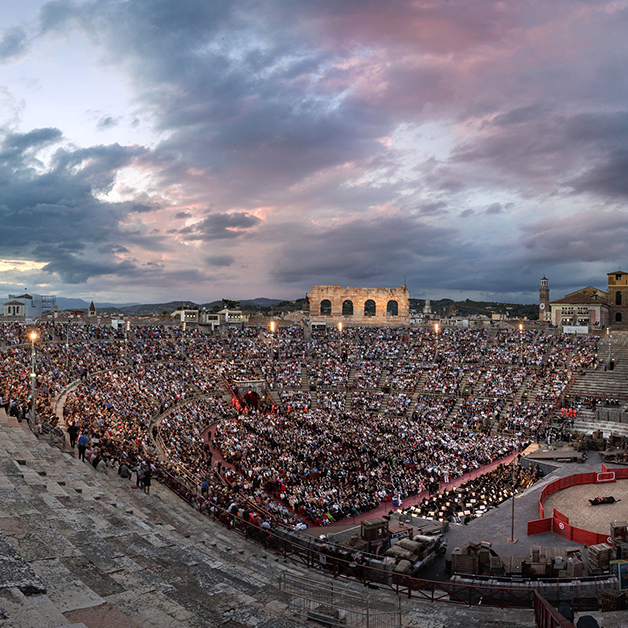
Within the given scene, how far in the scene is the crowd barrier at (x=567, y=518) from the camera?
61.8 ft

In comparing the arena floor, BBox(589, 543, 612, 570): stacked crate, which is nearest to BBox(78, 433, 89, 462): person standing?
BBox(589, 543, 612, 570): stacked crate

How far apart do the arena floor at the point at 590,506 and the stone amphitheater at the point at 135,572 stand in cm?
1140

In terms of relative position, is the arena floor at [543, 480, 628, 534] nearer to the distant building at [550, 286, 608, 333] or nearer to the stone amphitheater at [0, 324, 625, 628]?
the stone amphitheater at [0, 324, 625, 628]

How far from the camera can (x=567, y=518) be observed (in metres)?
19.9

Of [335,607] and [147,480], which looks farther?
[147,480]

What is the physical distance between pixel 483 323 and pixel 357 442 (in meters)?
40.9

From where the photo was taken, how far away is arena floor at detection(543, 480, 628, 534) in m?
21.6

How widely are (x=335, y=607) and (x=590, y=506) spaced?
59.3 feet

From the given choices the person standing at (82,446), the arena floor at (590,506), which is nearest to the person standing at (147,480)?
the person standing at (82,446)

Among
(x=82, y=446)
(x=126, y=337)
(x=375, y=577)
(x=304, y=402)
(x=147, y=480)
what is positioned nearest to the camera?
(x=375, y=577)

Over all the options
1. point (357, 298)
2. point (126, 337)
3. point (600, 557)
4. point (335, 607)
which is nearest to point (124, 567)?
A: point (335, 607)

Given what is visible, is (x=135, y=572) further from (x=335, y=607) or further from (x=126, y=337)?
(x=126, y=337)

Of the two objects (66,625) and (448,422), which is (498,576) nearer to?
(66,625)

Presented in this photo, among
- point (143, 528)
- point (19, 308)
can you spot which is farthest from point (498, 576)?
point (19, 308)
